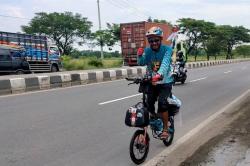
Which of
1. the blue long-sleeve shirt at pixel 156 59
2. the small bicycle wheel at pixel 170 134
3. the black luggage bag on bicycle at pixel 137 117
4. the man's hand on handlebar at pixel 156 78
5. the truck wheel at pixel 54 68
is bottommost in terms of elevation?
the truck wheel at pixel 54 68

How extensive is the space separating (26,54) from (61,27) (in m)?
42.7

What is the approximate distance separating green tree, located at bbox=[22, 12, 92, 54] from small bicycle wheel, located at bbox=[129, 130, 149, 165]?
63981 mm

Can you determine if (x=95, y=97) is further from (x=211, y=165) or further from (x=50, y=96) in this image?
(x=211, y=165)

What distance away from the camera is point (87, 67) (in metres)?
38.4

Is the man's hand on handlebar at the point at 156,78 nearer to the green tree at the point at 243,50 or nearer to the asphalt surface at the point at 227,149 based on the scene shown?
the asphalt surface at the point at 227,149

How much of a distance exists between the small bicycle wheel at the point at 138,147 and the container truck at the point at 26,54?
20.4 meters

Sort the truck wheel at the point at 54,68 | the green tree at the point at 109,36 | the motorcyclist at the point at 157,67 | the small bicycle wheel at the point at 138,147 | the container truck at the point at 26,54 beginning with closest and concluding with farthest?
the small bicycle wheel at the point at 138,147, the motorcyclist at the point at 157,67, the container truck at the point at 26,54, the truck wheel at the point at 54,68, the green tree at the point at 109,36

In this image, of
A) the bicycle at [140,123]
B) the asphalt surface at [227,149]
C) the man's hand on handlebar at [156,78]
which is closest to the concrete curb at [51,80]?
the asphalt surface at [227,149]

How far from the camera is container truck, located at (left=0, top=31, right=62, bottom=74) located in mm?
26028

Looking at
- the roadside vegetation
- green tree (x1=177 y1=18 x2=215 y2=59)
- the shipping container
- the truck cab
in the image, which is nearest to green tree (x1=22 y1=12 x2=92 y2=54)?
the roadside vegetation

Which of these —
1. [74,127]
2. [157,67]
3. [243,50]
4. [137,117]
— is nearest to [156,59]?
[157,67]

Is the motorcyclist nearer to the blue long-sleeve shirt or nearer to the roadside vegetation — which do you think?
the blue long-sleeve shirt

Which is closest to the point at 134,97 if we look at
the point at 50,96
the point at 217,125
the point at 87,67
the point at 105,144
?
the point at 50,96

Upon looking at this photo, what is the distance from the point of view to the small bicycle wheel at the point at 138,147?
5.97 meters
